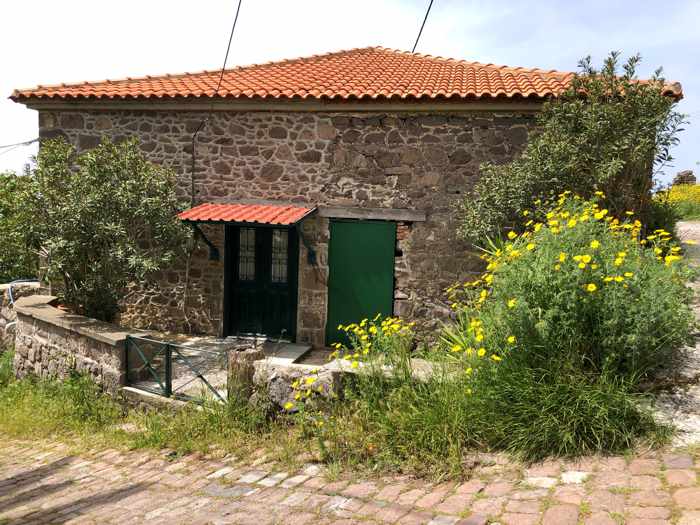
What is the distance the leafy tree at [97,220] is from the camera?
780cm

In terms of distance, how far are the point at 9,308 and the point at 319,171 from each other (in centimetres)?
615

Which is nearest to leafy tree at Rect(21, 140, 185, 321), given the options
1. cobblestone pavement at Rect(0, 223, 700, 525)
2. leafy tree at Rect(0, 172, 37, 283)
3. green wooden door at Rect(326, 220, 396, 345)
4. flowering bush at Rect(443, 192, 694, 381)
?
leafy tree at Rect(0, 172, 37, 283)

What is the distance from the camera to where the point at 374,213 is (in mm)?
8672

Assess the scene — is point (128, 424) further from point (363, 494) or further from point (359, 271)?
point (359, 271)

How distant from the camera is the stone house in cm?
835

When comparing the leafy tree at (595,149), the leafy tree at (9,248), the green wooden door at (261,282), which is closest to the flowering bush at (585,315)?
the leafy tree at (595,149)

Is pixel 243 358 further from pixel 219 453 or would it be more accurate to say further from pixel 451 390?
pixel 451 390

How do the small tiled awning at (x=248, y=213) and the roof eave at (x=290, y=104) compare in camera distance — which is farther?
the small tiled awning at (x=248, y=213)

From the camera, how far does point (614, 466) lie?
3539mm

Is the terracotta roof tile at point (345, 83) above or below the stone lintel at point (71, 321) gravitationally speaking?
above

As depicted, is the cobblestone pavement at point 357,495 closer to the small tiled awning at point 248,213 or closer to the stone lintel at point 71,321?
the stone lintel at point 71,321

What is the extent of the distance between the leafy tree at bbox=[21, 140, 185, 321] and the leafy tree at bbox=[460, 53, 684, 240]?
15.6 ft

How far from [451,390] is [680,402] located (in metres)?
1.64

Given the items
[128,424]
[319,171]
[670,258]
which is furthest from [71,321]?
[670,258]
